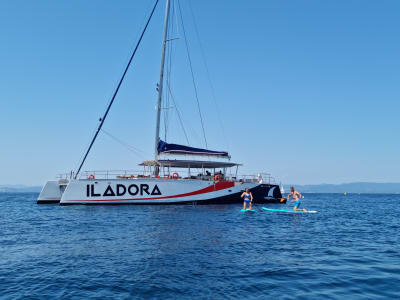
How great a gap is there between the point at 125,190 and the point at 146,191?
1811 mm

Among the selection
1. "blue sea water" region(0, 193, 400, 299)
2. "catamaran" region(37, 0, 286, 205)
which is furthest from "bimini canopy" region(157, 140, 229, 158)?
"blue sea water" region(0, 193, 400, 299)

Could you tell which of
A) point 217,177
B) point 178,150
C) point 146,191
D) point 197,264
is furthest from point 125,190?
point 197,264

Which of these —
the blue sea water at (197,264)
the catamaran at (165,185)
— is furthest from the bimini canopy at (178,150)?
the blue sea water at (197,264)

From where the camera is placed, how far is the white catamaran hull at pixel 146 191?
86.7 ft

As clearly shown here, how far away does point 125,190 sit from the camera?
26953 millimetres

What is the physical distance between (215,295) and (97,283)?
2.66 m

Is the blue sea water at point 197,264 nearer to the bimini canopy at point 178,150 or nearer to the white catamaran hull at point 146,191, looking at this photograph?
the white catamaran hull at point 146,191

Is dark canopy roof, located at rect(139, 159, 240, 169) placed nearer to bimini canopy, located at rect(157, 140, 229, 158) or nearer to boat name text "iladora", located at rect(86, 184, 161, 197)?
bimini canopy, located at rect(157, 140, 229, 158)

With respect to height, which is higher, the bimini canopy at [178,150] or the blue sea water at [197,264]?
the bimini canopy at [178,150]

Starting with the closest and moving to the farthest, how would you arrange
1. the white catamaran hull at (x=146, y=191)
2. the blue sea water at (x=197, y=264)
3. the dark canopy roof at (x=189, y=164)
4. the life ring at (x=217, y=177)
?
1. the blue sea water at (x=197, y=264)
2. the white catamaran hull at (x=146, y=191)
3. the dark canopy roof at (x=189, y=164)
4. the life ring at (x=217, y=177)

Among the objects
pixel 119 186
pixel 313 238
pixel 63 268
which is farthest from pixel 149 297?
pixel 119 186

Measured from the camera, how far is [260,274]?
7.48 m

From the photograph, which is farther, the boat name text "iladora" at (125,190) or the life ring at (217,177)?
the life ring at (217,177)

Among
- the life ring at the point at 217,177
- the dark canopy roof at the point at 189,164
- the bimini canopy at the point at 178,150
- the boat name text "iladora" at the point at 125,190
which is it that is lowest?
the boat name text "iladora" at the point at 125,190
